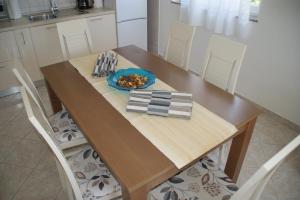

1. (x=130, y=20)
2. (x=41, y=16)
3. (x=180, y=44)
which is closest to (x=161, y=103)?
(x=180, y=44)

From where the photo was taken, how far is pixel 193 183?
131 cm

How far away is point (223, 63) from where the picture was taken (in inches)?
69.1

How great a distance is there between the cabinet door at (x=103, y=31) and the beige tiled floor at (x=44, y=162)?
1340mm

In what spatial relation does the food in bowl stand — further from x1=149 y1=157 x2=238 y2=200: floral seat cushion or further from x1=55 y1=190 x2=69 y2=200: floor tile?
x1=55 y1=190 x2=69 y2=200: floor tile

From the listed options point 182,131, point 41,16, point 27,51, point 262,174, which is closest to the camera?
point 262,174

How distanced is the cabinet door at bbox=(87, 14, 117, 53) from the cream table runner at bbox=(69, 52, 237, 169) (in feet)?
6.53

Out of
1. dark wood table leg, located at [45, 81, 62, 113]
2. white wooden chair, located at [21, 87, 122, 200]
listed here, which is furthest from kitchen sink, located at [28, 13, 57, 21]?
white wooden chair, located at [21, 87, 122, 200]

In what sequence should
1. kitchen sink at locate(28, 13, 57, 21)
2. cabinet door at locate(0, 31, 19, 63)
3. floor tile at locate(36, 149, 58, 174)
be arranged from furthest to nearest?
kitchen sink at locate(28, 13, 57, 21), cabinet door at locate(0, 31, 19, 63), floor tile at locate(36, 149, 58, 174)

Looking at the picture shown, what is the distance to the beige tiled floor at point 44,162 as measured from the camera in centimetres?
180

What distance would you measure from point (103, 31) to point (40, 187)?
7.16ft

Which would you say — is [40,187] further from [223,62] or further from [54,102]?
[223,62]

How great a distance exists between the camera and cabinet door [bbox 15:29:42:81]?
278 cm

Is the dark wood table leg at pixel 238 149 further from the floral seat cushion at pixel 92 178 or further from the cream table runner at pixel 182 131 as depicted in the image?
the floral seat cushion at pixel 92 178

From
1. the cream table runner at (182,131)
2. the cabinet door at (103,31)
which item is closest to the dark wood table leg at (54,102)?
the cream table runner at (182,131)
